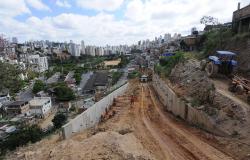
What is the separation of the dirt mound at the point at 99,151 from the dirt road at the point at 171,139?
33.5 inches

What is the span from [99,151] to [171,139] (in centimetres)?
320

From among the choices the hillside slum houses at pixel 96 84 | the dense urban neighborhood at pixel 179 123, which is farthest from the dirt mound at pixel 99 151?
the hillside slum houses at pixel 96 84

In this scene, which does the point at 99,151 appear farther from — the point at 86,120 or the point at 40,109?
the point at 40,109

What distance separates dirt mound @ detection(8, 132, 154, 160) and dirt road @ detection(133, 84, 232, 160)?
85cm

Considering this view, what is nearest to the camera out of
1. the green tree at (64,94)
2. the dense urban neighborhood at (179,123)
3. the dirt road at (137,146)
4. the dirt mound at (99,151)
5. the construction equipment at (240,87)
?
the dirt mound at (99,151)

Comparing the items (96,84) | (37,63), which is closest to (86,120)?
(96,84)

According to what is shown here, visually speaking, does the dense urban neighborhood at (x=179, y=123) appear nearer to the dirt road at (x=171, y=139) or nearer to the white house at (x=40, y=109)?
the dirt road at (x=171, y=139)

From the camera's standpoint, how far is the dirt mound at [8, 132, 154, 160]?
586 cm

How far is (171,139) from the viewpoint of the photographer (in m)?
7.97

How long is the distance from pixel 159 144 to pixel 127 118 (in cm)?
374

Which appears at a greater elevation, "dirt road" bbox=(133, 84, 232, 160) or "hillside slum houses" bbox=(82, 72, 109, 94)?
"dirt road" bbox=(133, 84, 232, 160)

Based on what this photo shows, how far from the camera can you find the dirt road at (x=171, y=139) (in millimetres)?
6549

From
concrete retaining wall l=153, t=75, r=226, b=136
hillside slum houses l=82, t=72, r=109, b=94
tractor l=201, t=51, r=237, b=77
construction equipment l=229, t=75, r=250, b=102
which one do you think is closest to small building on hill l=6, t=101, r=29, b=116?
hillside slum houses l=82, t=72, r=109, b=94

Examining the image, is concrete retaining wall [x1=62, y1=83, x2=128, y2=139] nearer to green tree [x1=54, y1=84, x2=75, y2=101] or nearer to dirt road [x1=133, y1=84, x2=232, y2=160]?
dirt road [x1=133, y1=84, x2=232, y2=160]
